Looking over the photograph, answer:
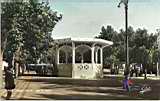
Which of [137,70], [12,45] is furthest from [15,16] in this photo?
[137,70]

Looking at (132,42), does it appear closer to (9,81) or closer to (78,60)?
(9,81)

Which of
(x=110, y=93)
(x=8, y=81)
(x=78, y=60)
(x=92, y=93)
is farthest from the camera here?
(x=78, y=60)

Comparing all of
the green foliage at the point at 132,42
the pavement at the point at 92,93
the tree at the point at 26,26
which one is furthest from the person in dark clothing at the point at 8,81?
the green foliage at the point at 132,42

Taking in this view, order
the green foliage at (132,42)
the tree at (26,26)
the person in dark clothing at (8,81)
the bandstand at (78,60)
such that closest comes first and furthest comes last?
1. the person in dark clothing at (8,81)
2. the tree at (26,26)
3. the green foliage at (132,42)
4. the bandstand at (78,60)

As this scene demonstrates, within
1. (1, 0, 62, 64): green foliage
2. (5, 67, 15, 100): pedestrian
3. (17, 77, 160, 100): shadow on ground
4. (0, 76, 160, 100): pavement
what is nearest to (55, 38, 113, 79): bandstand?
(17, 77, 160, 100): shadow on ground

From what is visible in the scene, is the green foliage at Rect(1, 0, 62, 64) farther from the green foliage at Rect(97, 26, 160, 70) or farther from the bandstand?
the bandstand

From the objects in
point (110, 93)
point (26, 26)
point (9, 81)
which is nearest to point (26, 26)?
point (26, 26)

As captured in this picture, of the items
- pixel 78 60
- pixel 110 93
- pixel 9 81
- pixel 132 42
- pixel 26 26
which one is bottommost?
pixel 110 93

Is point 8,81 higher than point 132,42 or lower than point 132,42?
lower

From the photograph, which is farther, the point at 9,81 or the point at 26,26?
the point at 26,26

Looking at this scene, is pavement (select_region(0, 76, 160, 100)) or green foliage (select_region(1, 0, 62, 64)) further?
pavement (select_region(0, 76, 160, 100))

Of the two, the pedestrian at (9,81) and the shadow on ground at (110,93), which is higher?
the pedestrian at (9,81)

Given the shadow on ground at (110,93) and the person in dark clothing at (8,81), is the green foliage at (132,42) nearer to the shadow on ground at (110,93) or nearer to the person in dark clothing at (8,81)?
the shadow on ground at (110,93)

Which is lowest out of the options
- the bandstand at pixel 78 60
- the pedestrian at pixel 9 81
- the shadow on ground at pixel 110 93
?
the shadow on ground at pixel 110 93
